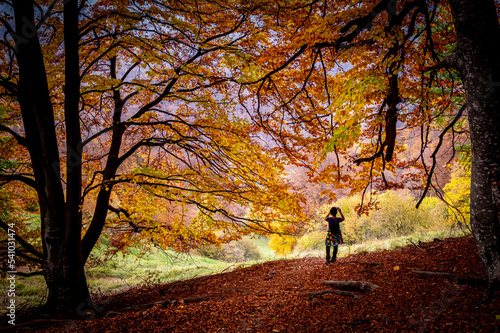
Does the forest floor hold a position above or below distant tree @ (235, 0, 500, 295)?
below

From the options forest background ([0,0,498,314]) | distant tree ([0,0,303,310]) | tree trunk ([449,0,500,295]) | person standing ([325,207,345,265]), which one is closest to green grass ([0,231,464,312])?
person standing ([325,207,345,265])

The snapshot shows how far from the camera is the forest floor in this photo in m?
2.37

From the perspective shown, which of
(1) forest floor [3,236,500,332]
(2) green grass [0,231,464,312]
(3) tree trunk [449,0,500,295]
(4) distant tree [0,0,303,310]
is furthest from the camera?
(2) green grass [0,231,464,312]

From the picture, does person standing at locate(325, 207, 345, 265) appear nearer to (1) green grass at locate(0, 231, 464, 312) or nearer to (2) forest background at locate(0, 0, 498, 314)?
(2) forest background at locate(0, 0, 498, 314)

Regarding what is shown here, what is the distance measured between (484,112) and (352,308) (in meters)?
2.76

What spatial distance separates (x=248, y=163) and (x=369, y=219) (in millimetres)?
19135

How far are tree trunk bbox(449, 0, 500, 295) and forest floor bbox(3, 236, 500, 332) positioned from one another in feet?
1.80

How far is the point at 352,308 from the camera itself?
3078 mm

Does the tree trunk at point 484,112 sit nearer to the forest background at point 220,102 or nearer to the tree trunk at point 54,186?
the forest background at point 220,102

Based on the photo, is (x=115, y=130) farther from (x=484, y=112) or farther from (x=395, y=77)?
(x=484, y=112)

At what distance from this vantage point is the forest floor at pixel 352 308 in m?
2.37

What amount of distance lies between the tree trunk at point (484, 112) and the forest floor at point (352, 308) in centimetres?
55

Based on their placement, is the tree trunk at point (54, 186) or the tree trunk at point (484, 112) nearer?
the tree trunk at point (484, 112)

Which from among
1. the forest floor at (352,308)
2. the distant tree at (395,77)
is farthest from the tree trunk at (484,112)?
the forest floor at (352,308)
